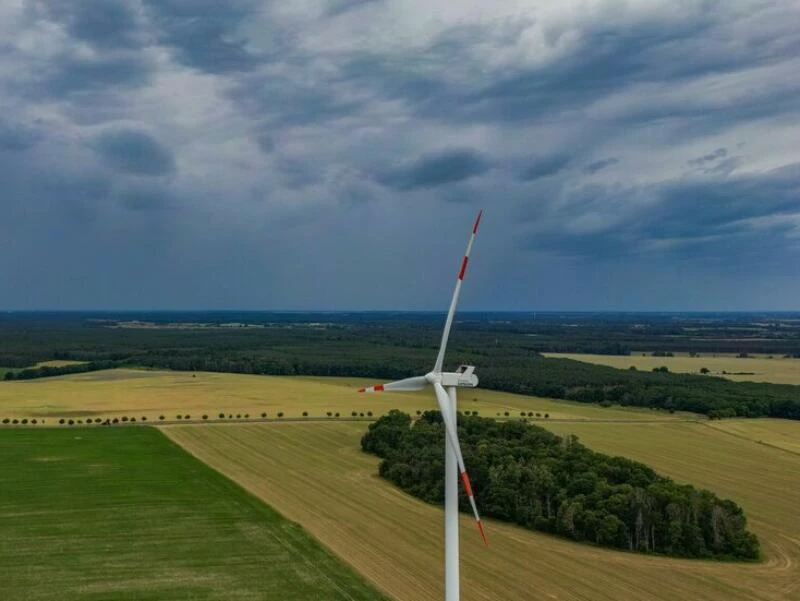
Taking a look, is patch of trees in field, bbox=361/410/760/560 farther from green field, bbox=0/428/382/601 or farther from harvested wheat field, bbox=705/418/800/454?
harvested wheat field, bbox=705/418/800/454

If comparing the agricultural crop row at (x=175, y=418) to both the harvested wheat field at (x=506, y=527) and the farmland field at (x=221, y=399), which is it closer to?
the farmland field at (x=221, y=399)

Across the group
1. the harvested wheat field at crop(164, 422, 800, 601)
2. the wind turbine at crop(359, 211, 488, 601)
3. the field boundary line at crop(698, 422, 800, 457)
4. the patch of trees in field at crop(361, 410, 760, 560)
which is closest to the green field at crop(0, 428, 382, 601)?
the harvested wheat field at crop(164, 422, 800, 601)

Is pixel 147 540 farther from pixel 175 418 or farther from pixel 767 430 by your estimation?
pixel 767 430

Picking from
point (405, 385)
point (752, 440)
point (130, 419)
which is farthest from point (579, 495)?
point (130, 419)

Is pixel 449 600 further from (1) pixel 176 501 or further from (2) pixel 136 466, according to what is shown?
(2) pixel 136 466

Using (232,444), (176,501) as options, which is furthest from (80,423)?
(176,501)

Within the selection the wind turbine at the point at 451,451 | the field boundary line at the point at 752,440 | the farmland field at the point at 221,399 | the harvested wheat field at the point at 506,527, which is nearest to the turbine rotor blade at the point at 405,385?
the wind turbine at the point at 451,451
